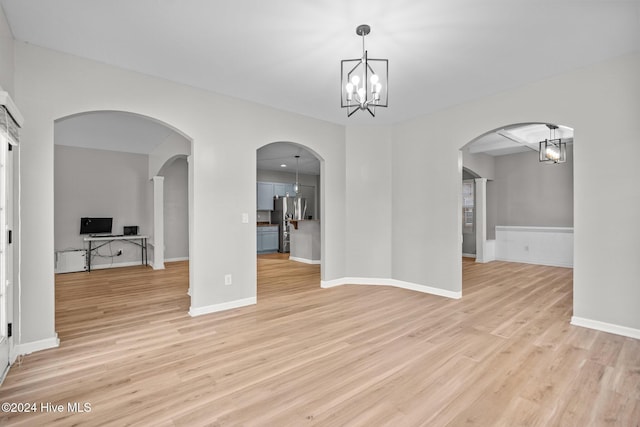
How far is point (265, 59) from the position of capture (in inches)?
119

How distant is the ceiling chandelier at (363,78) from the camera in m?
2.50

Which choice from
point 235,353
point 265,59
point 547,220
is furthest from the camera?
point 547,220

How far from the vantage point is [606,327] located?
10.0ft

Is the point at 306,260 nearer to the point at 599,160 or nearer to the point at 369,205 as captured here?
the point at 369,205

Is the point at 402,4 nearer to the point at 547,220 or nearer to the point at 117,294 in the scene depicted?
the point at 117,294

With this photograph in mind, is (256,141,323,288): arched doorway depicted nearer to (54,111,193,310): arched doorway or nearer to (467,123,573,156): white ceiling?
(54,111,193,310): arched doorway

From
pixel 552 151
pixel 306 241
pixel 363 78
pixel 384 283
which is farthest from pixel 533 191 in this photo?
pixel 363 78

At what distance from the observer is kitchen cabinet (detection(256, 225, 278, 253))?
9.23m

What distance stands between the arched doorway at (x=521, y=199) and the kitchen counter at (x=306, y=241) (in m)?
3.75

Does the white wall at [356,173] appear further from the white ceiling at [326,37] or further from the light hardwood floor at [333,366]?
the light hardwood floor at [333,366]

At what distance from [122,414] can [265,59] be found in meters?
2.99

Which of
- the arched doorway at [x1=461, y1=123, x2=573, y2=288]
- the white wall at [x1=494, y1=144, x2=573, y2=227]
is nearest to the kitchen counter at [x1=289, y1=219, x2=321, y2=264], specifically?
the arched doorway at [x1=461, y1=123, x2=573, y2=288]

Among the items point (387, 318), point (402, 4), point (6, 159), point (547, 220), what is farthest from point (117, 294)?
point (547, 220)

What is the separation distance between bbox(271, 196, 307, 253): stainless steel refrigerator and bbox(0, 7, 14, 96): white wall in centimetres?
680
